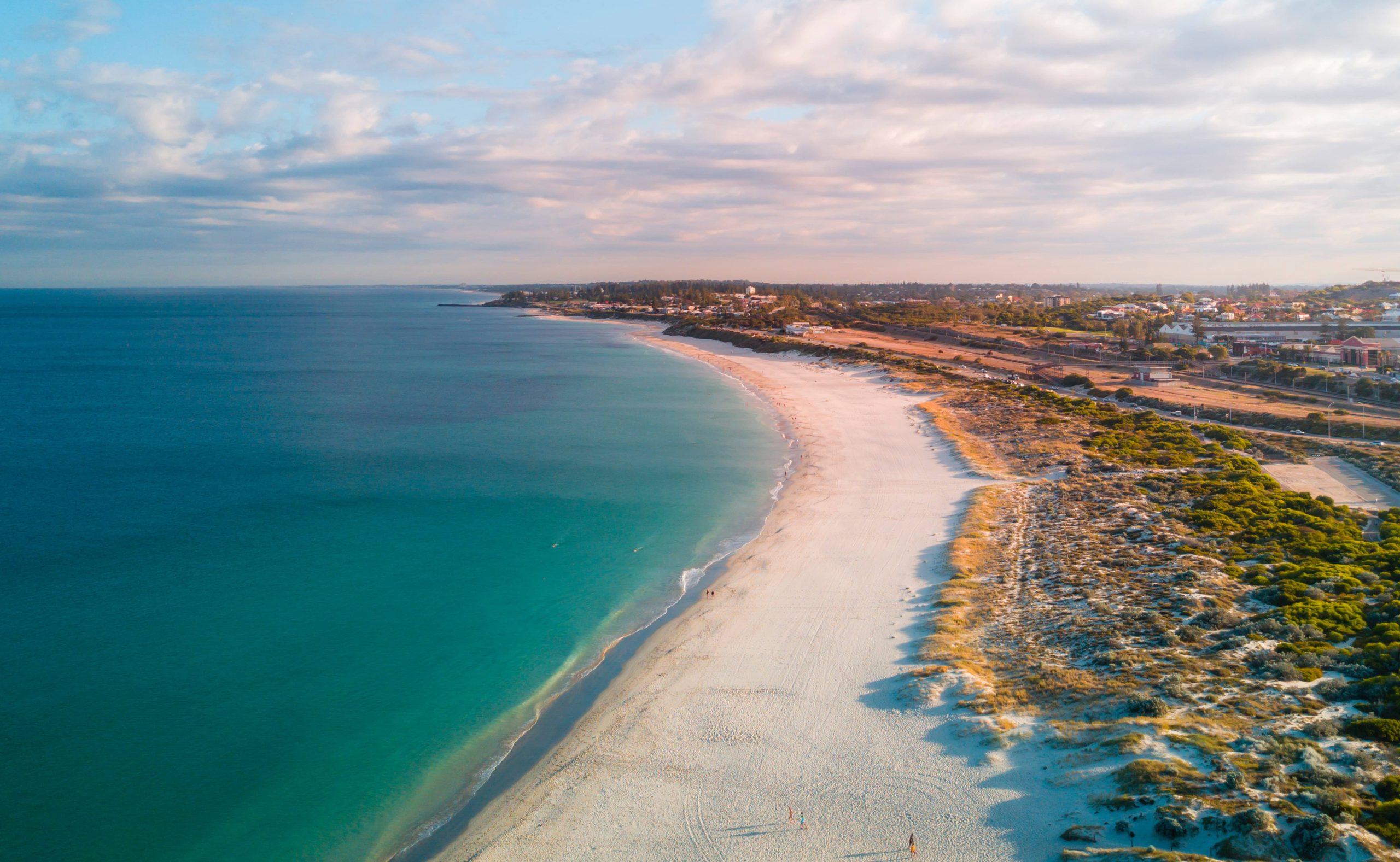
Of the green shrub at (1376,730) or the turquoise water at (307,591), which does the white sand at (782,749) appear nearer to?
the turquoise water at (307,591)

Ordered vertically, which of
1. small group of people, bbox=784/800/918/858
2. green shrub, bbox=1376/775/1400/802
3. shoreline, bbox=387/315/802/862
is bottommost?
shoreline, bbox=387/315/802/862

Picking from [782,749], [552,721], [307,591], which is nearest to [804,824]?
[782,749]

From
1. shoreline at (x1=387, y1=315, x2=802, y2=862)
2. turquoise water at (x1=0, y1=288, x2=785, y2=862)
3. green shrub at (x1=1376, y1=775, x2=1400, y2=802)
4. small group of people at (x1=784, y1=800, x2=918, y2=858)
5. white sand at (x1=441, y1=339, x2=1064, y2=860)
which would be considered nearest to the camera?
green shrub at (x1=1376, y1=775, x2=1400, y2=802)

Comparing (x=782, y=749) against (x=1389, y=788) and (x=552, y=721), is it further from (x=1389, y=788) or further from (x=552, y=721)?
(x=1389, y=788)

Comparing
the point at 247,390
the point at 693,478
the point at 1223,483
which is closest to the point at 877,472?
the point at 693,478

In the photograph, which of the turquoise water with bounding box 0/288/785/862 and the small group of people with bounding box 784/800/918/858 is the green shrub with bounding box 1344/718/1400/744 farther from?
the turquoise water with bounding box 0/288/785/862

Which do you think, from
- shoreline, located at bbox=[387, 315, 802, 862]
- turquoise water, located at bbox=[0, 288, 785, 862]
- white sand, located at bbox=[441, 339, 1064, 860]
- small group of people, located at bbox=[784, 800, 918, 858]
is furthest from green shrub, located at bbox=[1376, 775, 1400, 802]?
turquoise water, located at bbox=[0, 288, 785, 862]

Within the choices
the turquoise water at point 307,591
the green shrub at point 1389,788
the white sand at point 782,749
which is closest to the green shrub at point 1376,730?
the green shrub at point 1389,788
